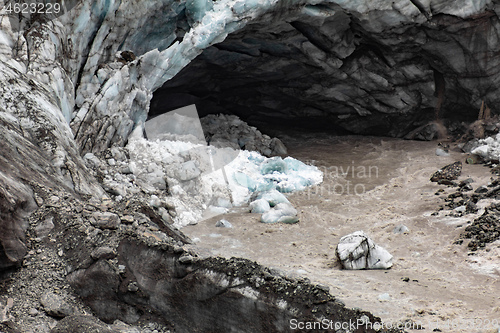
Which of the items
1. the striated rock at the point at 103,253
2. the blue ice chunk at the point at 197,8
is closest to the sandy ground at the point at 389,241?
the striated rock at the point at 103,253

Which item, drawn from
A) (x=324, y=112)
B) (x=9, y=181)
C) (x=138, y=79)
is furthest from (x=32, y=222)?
(x=324, y=112)

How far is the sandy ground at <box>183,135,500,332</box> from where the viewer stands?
13.8 ft

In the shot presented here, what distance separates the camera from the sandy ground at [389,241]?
421 centimetres

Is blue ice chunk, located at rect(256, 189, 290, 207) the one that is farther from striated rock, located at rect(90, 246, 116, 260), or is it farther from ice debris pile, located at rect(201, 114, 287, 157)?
striated rock, located at rect(90, 246, 116, 260)

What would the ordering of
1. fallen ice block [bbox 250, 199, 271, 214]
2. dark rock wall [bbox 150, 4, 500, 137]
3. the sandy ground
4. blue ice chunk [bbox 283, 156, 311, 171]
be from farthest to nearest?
dark rock wall [bbox 150, 4, 500, 137], blue ice chunk [bbox 283, 156, 311, 171], fallen ice block [bbox 250, 199, 271, 214], the sandy ground

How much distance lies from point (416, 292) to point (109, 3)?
645 centimetres

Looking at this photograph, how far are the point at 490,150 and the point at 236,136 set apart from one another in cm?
610

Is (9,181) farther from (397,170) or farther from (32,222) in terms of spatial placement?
(397,170)

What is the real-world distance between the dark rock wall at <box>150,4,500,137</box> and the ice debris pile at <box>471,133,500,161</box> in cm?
146

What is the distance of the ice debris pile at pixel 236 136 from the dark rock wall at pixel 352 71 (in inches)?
38.7

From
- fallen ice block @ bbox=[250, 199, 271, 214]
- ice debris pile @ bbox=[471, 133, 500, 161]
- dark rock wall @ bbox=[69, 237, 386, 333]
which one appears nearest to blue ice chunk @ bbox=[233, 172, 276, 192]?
fallen ice block @ bbox=[250, 199, 271, 214]

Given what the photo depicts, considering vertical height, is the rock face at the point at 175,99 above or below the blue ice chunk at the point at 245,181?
above

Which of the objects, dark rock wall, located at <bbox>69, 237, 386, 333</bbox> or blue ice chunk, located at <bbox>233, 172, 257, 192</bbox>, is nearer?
dark rock wall, located at <bbox>69, 237, 386, 333</bbox>

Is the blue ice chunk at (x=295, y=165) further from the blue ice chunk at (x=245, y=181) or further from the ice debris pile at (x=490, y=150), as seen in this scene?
the ice debris pile at (x=490, y=150)
